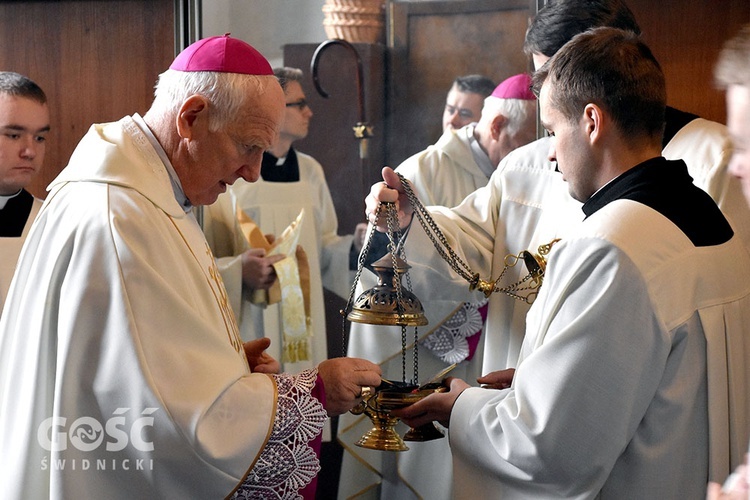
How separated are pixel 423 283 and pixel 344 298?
847mm

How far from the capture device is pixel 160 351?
90.3 inches

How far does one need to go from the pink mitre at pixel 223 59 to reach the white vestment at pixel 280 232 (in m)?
1.64

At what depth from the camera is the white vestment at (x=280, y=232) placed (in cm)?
430

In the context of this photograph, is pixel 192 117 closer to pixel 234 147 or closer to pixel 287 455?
pixel 234 147

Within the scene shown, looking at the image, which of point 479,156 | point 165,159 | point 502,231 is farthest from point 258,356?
point 479,156

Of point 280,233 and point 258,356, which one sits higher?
point 280,233

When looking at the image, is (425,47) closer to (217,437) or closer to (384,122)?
(384,122)

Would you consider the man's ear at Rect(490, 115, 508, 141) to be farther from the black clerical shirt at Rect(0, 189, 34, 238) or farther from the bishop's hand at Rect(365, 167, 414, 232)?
the black clerical shirt at Rect(0, 189, 34, 238)

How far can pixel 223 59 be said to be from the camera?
102 inches

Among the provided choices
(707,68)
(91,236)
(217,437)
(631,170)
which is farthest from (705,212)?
(707,68)

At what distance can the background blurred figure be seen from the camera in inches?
162

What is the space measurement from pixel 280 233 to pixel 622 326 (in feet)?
8.26

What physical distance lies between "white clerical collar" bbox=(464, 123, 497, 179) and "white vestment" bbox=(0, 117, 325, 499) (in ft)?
6.15

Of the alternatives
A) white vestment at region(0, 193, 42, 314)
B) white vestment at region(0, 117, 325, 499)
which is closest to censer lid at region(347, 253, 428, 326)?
white vestment at region(0, 117, 325, 499)
